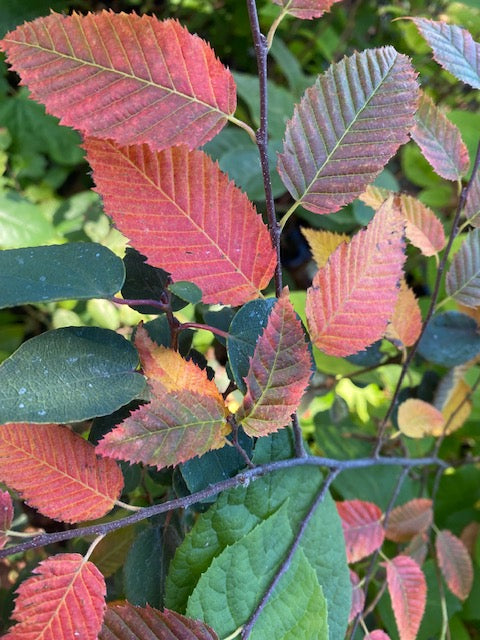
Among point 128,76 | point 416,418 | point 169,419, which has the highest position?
point 128,76

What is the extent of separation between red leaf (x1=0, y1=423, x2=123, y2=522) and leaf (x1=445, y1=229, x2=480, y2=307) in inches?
15.2

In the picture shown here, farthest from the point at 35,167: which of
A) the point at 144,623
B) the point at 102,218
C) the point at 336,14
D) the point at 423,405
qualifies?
the point at 144,623

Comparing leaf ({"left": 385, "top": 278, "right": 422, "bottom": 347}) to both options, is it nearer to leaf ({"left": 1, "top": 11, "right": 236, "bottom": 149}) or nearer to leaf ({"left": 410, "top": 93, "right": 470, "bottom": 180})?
leaf ({"left": 410, "top": 93, "right": 470, "bottom": 180})

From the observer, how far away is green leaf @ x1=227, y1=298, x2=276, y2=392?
44 cm

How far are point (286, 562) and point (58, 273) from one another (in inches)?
13.6

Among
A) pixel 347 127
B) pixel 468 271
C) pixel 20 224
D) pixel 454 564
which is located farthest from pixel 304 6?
pixel 20 224

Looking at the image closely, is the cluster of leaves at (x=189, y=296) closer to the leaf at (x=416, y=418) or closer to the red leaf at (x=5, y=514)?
the red leaf at (x=5, y=514)

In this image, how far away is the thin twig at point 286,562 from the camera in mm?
484

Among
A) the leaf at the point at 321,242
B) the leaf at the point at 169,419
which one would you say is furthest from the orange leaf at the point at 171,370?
the leaf at the point at 321,242

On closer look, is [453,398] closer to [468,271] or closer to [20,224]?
[468,271]

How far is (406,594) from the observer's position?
2.19 ft

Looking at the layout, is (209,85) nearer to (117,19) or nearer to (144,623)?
(117,19)

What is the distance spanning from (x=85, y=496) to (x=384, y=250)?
0.33 m

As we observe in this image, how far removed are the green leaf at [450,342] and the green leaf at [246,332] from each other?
348 millimetres
